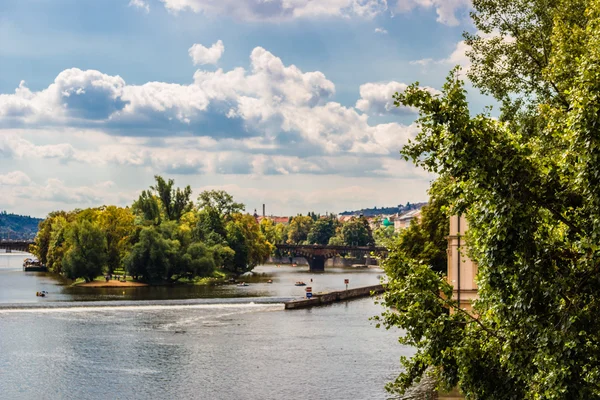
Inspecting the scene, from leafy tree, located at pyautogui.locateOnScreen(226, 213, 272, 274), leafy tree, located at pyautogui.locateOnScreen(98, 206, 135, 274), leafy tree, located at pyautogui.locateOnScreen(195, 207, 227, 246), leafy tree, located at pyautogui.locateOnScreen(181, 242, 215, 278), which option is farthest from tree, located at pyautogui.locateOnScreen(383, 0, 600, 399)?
leafy tree, located at pyautogui.locateOnScreen(226, 213, 272, 274)

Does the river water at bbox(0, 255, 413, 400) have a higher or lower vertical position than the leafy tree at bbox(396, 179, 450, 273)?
lower

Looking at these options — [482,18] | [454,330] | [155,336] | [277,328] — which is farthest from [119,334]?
[454,330]

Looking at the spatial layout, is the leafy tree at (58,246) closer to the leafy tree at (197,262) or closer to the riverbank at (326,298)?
the leafy tree at (197,262)

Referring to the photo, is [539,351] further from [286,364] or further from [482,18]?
[286,364]

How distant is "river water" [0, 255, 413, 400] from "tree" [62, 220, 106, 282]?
19.9m

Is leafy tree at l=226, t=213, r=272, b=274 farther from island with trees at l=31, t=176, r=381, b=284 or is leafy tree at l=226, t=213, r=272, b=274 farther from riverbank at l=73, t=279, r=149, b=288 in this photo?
riverbank at l=73, t=279, r=149, b=288

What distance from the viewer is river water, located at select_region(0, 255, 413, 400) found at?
34.6 m

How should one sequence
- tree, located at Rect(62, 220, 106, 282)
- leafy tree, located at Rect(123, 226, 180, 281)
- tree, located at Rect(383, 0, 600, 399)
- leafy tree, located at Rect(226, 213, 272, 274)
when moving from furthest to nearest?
leafy tree, located at Rect(226, 213, 272, 274), leafy tree, located at Rect(123, 226, 180, 281), tree, located at Rect(62, 220, 106, 282), tree, located at Rect(383, 0, 600, 399)

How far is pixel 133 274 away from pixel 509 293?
8493 centimetres

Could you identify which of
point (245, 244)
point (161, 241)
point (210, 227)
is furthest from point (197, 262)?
point (245, 244)

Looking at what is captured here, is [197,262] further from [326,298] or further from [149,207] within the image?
[326,298]

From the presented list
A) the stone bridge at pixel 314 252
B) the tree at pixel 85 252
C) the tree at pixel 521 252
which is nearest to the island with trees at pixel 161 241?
the tree at pixel 85 252

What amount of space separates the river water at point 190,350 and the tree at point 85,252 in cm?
1990

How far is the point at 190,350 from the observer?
44312mm
